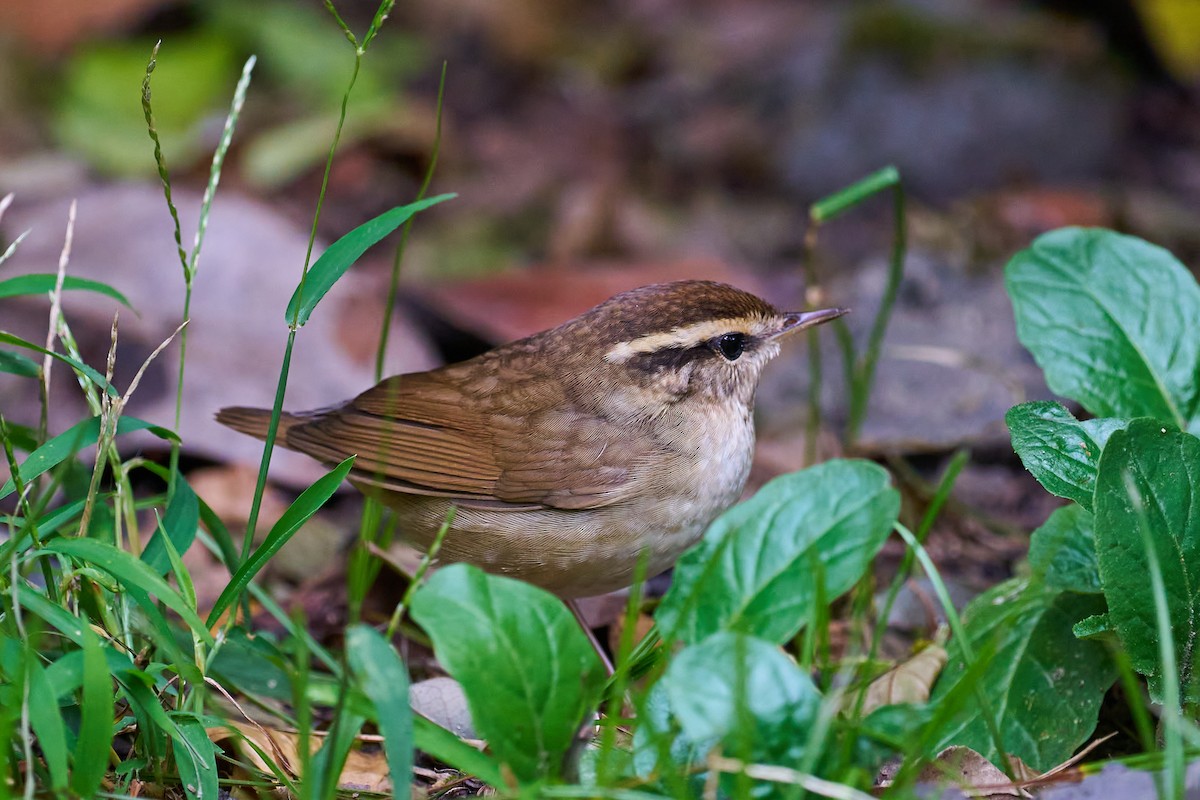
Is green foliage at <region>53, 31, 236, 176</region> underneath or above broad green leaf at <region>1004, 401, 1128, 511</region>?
above

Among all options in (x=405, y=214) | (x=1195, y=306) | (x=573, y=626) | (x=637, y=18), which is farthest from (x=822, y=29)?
(x=573, y=626)

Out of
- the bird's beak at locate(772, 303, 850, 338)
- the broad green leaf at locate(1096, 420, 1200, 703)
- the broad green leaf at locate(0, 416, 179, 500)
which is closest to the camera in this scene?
the broad green leaf at locate(1096, 420, 1200, 703)

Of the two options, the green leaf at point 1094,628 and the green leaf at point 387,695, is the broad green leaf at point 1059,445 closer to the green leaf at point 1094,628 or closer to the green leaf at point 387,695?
the green leaf at point 1094,628

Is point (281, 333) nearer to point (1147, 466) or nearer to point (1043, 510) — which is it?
point (1043, 510)

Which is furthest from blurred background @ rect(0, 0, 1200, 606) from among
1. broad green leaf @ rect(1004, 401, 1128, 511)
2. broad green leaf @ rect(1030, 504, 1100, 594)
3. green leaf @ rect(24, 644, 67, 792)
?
green leaf @ rect(24, 644, 67, 792)

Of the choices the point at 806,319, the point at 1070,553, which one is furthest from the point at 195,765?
the point at 806,319

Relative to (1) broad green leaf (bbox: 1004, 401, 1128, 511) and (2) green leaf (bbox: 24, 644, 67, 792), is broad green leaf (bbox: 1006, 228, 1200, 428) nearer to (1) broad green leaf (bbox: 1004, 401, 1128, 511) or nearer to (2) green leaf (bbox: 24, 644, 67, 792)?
(1) broad green leaf (bbox: 1004, 401, 1128, 511)
